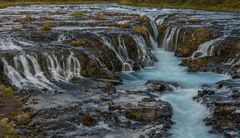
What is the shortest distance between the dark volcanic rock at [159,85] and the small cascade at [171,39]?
1561cm

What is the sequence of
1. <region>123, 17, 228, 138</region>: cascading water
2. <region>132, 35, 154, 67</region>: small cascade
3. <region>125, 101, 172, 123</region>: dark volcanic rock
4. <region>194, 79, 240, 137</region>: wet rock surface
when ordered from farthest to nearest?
<region>132, 35, 154, 67</region>: small cascade, <region>125, 101, 172, 123</region>: dark volcanic rock, <region>123, 17, 228, 138</region>: cascading water, <region>194, 79, 240, 137</region>: wet rock surface

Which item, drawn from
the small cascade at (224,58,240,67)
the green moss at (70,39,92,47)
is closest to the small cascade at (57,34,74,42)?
the green moss at (70,39,92,47)

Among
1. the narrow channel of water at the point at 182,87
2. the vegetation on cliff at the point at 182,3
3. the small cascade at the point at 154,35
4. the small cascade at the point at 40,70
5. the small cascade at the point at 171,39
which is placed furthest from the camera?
the vegetation on cliff at the point at 182,3

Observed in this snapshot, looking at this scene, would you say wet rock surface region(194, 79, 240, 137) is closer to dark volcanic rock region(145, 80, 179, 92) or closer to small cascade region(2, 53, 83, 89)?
dark volcanic rock region(145, 80, 179, 92)

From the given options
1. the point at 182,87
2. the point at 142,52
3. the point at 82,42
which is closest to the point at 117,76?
the point at 182,87

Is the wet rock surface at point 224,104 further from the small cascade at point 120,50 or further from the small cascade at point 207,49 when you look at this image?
the small cascade at point 207,49

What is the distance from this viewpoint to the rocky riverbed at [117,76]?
25.9 metres

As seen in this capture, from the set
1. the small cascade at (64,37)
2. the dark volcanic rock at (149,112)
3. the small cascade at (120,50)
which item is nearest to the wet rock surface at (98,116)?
the dark volcanic rock at (149,112)

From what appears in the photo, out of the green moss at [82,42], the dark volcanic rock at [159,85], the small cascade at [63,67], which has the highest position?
the green moss at [82,42]

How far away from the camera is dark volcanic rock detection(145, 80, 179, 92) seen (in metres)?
33.2

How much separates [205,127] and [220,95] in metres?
6.06

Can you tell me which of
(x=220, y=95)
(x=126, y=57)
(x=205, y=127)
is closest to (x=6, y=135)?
(x=205, y=127)

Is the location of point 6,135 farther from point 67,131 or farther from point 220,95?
point 220,95

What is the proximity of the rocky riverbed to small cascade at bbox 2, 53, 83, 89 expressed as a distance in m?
0.07
